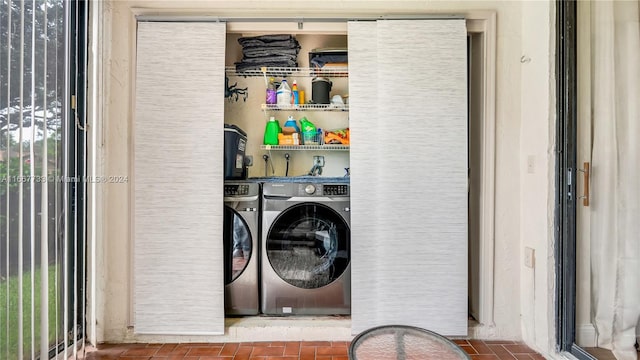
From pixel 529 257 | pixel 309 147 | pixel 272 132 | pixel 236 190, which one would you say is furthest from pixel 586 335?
pixel 272 132

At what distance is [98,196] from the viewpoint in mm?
1789

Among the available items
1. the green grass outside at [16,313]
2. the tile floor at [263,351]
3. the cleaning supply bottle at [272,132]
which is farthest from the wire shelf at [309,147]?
the green grass outside at [16,313]

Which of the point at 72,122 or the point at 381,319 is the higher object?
the point at 72,122

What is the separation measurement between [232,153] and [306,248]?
76cm

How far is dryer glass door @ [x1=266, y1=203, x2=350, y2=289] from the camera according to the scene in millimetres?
1902

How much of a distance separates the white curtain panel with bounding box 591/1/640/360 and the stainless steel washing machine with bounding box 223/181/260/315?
70.3 inches

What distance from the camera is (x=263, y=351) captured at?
68.6 inches

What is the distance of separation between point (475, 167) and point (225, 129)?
1612 mm

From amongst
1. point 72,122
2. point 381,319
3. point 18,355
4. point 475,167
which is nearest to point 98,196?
point 72,122

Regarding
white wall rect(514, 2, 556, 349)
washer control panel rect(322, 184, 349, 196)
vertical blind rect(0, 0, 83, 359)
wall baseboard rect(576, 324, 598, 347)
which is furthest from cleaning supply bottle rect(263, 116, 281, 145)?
wall baseboard rect(576, 324, 598, 347)

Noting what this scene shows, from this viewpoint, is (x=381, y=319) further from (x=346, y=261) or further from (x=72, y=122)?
(x=72, y=122)

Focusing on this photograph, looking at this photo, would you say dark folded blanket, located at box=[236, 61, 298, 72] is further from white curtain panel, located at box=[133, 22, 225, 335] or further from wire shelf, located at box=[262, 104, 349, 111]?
white curtain panel, located at box=[133, 22, 225, 335]

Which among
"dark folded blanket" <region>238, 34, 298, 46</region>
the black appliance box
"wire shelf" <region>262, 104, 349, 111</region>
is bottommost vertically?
the black appliance box

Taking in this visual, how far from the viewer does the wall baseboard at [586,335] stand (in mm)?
1538
